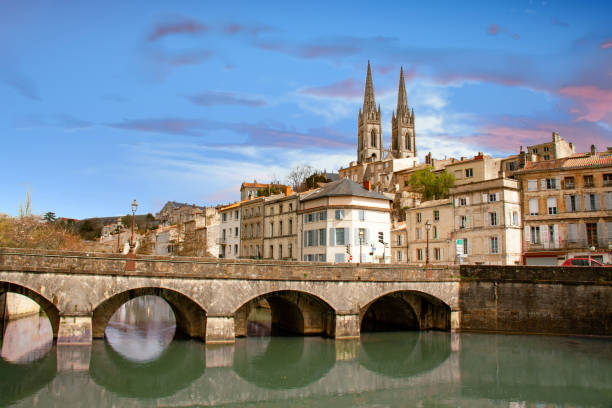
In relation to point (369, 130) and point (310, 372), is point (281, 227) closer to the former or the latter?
point (310, 372)

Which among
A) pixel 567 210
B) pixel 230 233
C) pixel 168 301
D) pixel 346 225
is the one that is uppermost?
pixel 567 210

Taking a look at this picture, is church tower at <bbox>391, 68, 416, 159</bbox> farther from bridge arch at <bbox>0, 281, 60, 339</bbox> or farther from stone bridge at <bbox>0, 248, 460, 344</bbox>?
bridge arch at <bbox>0, 281, 60, 339</bbox>

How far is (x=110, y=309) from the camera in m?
24.4

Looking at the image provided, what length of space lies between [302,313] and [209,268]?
655cm

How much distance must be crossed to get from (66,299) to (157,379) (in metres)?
5.42

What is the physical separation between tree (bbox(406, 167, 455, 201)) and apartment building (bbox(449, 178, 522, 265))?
17339 mm

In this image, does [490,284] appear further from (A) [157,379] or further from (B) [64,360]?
(B) [64,360]

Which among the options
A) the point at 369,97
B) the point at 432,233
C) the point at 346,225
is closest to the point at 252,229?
the point at 346,225

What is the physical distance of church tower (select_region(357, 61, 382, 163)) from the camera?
11400 cm

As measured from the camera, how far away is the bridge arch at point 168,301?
79.2 feet

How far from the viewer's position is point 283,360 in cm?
2380

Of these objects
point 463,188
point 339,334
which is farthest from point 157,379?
point 463,188

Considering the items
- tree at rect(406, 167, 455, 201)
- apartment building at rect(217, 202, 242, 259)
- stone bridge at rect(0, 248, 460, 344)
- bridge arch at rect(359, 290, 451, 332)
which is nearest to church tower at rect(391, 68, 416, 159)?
tree at rect(406, 167, 455, 201)

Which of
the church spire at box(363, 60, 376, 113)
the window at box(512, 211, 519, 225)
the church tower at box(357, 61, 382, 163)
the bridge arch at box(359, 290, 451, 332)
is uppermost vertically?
the church spire at box(363, 60, 376, 113)
